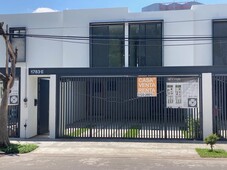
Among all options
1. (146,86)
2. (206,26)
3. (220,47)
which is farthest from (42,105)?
(220,47)

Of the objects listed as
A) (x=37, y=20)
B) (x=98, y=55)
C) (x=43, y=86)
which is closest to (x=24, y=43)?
(x=37, y=20)

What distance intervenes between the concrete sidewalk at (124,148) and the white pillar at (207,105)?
65cm

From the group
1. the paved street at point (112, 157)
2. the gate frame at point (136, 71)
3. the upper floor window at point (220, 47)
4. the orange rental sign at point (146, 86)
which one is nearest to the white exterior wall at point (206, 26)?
the upper floor window at point (220, 47)

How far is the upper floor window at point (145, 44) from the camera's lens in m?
22.2

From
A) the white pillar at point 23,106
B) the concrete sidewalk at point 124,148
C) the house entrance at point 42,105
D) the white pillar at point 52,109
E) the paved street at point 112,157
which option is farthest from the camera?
the house entrance at point 42,105

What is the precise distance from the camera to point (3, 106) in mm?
12398

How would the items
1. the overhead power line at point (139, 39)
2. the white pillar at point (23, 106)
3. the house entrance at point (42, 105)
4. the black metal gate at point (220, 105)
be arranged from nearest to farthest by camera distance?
the black metal gate at point (220, 105) → the white pillar at point (23, 106) → the house entrance at point (42, 105) → the overhead power line at point (139, 39)

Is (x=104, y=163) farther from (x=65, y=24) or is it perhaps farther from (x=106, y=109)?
(x=65, y=24)

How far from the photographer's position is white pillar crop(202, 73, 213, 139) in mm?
13867

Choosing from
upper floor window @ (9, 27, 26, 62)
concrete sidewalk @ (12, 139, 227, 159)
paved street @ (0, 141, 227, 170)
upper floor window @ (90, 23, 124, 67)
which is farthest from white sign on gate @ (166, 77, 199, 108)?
A: upper floor window @ (9, 27, 26, 62)

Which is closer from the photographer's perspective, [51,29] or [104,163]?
[104,163]

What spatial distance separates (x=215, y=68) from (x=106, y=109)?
16.2ft

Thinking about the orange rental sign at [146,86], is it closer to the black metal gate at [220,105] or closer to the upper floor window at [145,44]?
the black metal gate at [220,105]

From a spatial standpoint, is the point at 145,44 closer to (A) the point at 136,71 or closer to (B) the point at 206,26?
(B) the point at 206,26
